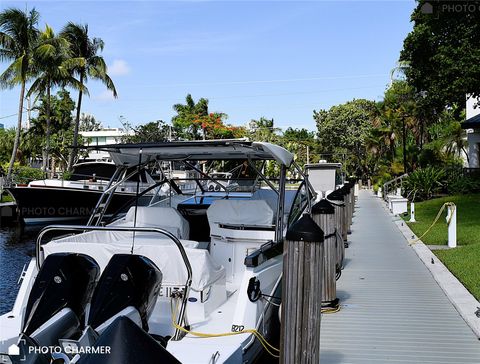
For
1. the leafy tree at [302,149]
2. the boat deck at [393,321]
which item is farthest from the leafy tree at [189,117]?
the boat deck at [393,321]

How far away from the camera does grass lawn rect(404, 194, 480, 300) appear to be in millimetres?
9038

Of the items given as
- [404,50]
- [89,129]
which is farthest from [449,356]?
[89,129]

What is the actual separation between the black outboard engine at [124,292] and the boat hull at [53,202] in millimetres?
19172

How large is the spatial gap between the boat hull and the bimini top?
1598cm

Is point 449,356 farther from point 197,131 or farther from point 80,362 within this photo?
point 197,131

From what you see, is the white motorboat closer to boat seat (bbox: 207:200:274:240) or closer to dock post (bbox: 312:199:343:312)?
boat seat (bbox: 207:200:274:240)

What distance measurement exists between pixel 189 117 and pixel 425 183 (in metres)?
35.6

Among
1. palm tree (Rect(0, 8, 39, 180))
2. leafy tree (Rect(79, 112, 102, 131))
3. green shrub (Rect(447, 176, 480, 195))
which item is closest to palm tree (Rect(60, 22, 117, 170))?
palm tree (Rect(0, 8, 39, 180))

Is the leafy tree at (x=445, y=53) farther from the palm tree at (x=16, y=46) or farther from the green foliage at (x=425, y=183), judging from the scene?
the palm tree at (x=16, y=46)

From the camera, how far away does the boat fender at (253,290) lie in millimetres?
4992

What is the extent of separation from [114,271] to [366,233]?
483 inches

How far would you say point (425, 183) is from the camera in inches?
1065

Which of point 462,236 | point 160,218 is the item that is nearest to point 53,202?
point 462,236

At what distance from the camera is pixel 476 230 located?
14734mm
